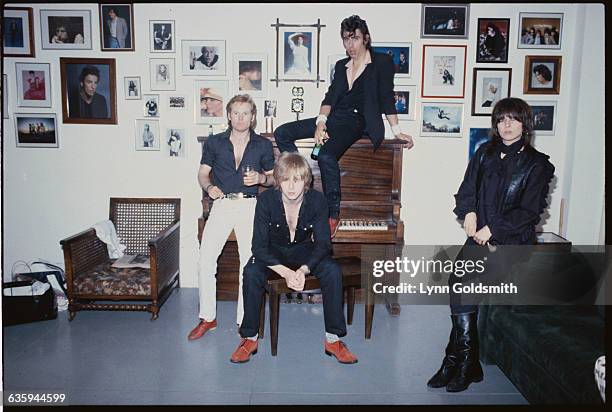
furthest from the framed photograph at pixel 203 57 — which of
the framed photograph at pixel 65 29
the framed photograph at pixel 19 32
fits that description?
the framed photograph at pixel 19 32

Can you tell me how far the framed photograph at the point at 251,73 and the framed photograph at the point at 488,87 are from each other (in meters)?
1.91

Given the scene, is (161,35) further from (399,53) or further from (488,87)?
(488,87)

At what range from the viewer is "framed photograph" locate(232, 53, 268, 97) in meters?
4.53

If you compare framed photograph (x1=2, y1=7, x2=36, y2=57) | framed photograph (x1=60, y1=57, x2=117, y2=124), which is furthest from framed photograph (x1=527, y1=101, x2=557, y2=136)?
framed photograph (x1=2, y1=7, x2=36, y2=57)

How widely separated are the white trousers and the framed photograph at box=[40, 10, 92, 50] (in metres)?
2.08

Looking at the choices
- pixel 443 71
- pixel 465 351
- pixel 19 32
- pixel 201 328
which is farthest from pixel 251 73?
pixel 465 351

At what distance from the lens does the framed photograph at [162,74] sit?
455cm

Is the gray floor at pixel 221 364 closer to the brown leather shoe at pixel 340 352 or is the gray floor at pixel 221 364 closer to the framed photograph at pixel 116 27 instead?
the brown leather shoe at pixel 340 352

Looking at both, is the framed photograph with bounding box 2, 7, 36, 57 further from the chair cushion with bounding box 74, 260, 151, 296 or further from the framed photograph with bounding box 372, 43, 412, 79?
the framed photograph with bounding box 372, 43, 412, 79

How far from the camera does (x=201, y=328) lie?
3.76 m

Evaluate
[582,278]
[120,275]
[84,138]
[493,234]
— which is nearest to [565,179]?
[582,278]

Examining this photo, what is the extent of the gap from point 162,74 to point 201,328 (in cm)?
233

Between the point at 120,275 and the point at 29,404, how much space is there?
57.6 inches
